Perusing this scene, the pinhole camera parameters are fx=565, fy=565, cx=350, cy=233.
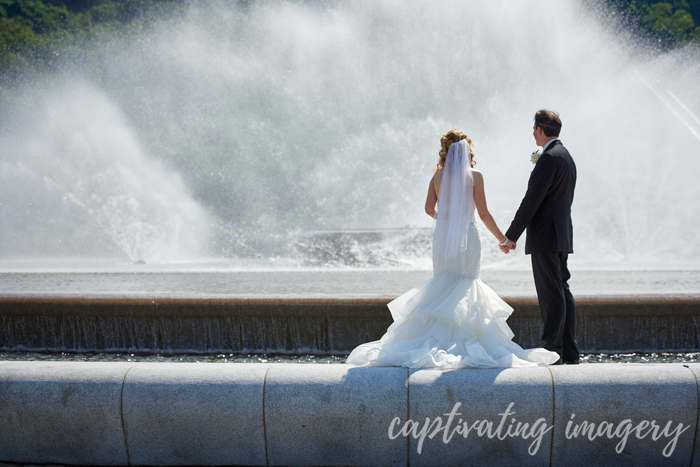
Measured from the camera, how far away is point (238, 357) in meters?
5.39

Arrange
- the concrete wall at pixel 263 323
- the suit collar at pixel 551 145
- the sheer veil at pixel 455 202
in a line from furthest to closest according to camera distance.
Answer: the concrete wall at pixel 263 323 → the suit collar at pixel 551 145 → the sheer veil at pixel 455 202

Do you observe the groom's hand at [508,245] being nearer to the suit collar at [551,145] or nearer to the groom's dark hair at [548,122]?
the suit collar at [551,145]

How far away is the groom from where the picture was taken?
393 centimetres

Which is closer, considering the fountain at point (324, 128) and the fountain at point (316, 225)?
the fountain at point (316, 225)

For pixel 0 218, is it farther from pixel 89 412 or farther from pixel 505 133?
pixel 89 412

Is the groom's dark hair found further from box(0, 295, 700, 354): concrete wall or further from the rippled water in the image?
the rippled water

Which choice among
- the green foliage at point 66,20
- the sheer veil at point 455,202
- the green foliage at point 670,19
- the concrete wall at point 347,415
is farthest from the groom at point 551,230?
the green foliage at point 66,20

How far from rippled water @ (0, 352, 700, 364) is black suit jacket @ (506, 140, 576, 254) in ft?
5.42

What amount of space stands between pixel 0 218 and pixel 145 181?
8.81 meters

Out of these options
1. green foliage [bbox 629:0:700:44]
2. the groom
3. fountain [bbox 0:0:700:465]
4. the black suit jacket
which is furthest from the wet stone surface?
green foliage [bbox 629:0:700:44]

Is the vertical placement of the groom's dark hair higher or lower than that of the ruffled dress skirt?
higher

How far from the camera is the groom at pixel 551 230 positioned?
155 inches

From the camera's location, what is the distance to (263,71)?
39.1m

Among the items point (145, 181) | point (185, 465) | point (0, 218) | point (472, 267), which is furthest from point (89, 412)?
point (0, 218)
